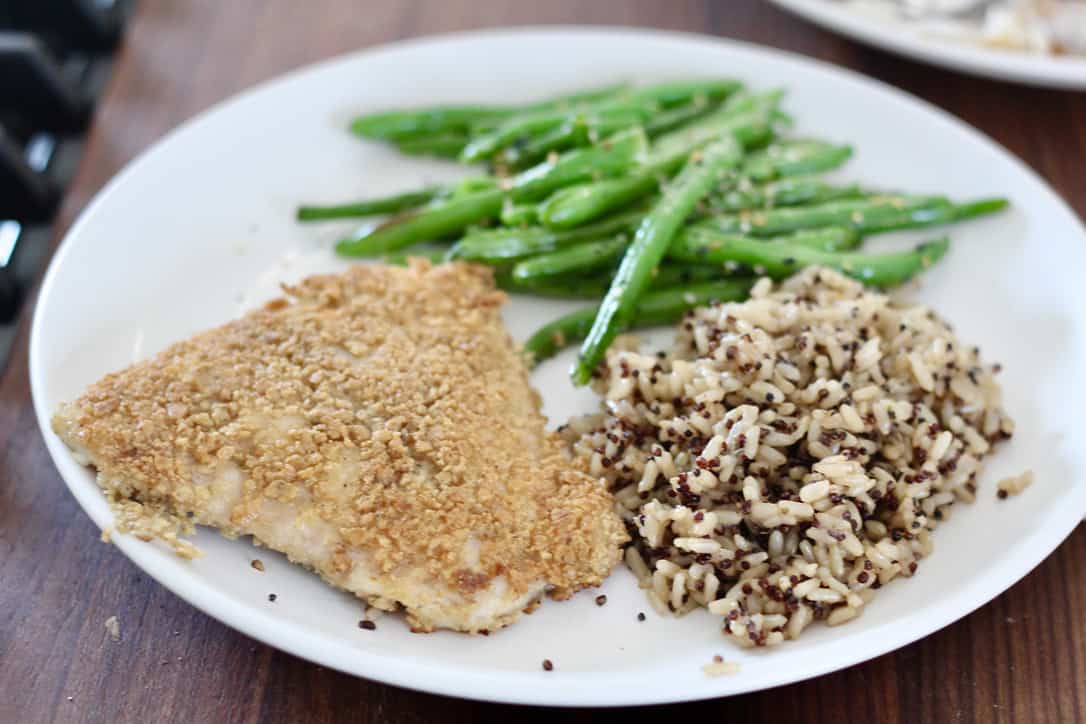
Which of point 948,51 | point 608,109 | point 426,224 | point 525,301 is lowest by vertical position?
point 525,301

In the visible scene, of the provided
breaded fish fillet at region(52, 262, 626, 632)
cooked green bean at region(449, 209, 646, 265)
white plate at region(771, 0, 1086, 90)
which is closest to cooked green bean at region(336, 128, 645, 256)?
cooked green bean at region(449, 209, 646, 265)

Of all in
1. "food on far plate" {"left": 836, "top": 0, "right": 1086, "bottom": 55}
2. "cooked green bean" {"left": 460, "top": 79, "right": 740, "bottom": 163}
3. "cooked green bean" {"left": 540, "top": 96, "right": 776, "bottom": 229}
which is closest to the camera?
"cooked green bean" {"left": 540, "top": 96, "right": 776, "bottom": 229}

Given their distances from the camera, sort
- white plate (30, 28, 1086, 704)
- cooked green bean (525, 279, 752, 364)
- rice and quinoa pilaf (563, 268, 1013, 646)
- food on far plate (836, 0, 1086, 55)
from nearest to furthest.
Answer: white plate (30, 28, 1086, 704) → rice and quinoa pilaf (563, 268, 1013, 646) → cooked green bean (525, 279, 752, 364) → food on far plate (836, 0, 1086, 55)

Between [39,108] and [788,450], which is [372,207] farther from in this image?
[788,450]

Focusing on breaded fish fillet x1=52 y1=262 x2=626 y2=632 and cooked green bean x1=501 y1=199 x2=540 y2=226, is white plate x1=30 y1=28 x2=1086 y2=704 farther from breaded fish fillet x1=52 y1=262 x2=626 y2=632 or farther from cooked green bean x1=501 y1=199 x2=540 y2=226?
cooked green bean x1=501 y1=199 x2=540 y2=226

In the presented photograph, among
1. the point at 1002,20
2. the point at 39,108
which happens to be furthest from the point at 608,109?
the point at 39,108

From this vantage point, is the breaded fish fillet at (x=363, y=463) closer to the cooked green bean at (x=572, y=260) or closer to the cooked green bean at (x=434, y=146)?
the cooked green bean at (x=572, y=260)

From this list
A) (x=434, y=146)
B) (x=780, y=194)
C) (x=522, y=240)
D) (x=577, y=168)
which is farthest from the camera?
(x=434, y=146)
